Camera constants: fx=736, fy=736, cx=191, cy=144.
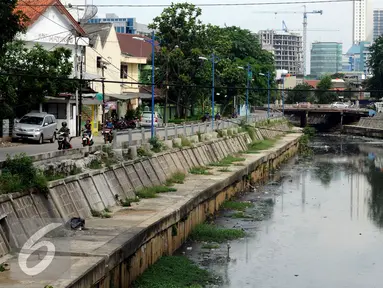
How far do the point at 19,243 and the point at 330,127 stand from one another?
373 ft

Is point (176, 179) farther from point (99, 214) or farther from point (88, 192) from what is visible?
point (99, 214)

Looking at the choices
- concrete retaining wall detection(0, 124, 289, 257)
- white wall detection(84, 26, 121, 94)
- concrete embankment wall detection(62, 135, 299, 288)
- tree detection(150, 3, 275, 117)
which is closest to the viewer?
concrete embankment wall detection(62, 135, 299, 288)

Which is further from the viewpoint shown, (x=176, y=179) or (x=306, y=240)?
(x=176, y=179)

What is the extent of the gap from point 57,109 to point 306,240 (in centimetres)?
2576

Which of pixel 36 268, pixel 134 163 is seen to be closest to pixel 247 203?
pixel 134 163

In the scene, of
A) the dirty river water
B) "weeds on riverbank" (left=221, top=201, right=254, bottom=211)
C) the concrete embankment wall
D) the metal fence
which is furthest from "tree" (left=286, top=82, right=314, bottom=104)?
"weeds on riverbank" (left=221, top=201, right=254, bottom=211)

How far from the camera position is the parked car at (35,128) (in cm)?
4006

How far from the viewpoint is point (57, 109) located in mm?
49031

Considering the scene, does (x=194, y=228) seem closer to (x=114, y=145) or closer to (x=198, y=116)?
(x=114, y=145)

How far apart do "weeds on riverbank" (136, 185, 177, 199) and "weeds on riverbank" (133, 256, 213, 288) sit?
4658 mm

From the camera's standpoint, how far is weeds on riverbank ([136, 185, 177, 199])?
26953 millimetres

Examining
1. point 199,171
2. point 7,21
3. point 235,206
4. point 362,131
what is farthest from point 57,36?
point 362,131

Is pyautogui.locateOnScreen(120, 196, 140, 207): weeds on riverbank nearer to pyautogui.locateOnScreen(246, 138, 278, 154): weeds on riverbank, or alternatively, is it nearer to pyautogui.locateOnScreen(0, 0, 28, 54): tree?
pyautogui.locateOnScreen(0, 0, 28, 54): tree

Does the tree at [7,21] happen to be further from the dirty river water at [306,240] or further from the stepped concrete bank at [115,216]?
the dirty river water at [306,240]
